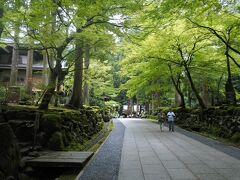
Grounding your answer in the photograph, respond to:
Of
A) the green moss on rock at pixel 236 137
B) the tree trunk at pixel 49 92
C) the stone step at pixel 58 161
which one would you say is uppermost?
the tree trunk at pixel 49 92

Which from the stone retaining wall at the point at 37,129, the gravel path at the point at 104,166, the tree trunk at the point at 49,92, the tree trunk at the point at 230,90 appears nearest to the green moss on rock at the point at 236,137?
the tree trunk at the point at 230,90

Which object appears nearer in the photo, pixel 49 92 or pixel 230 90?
pixel 49 92

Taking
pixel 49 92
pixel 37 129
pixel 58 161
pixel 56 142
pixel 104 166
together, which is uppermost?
pixel 49 92

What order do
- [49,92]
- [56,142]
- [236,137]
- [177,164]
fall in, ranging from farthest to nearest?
[236,137] → [49,92] → [56,142] → [177,164]

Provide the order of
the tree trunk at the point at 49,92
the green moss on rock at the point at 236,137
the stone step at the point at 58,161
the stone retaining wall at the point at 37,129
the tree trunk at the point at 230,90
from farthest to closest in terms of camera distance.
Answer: the tree trunk at the point at 230,90 < the green moss on rock at the point at 236,137 < the tree trunk at the point at 49,92 < the stone retaining wall at the point at 37,129 < the stone step at the point at 58,161

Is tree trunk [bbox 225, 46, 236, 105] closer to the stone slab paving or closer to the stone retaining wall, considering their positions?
the stone slab paving

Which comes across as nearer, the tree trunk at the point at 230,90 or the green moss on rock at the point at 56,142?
the green moss on rock at the point at 56,142

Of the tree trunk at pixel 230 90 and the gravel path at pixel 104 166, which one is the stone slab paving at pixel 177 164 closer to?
the gravel path at pixel 104 166

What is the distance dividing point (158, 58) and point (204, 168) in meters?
15.0

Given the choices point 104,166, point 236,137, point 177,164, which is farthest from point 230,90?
point 104,166

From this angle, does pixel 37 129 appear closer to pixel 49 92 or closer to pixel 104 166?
pixel 49 92

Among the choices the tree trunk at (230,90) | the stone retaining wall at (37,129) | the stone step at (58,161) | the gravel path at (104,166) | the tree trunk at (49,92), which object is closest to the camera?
the gravel path at (104,166)

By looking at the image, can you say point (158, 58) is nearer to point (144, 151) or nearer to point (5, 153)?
point (144, 151)

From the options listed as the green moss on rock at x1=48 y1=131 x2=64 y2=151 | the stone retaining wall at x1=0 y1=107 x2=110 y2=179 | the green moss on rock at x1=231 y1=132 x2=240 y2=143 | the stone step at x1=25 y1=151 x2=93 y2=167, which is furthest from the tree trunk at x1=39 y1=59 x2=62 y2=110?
the green moss on rock at x1=231 y1=132 x2=240 y2=143
